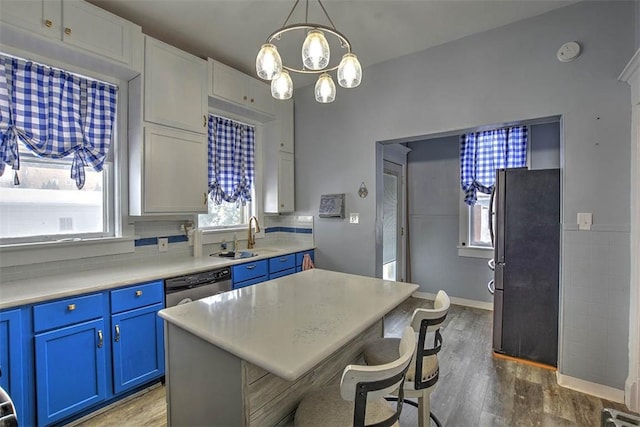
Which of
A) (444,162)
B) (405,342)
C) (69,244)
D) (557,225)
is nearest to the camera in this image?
(405,342)

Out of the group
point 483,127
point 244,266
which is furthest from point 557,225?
point 244,266

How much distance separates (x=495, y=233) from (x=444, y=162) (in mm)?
1731

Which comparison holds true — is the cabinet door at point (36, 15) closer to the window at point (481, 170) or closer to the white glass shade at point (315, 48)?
the white glass shade at point (315, 48)

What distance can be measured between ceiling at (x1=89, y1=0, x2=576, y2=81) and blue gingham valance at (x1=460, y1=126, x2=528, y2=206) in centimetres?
143

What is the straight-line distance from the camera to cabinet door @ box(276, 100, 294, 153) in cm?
384

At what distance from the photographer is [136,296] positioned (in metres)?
2.15

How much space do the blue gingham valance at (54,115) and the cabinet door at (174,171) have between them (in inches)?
14.2

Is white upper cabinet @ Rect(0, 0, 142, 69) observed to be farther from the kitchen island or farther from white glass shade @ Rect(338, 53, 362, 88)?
the kitchen island

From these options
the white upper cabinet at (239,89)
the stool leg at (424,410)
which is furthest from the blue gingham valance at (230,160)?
the stool leg at (424,410)

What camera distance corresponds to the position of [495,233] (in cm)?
289

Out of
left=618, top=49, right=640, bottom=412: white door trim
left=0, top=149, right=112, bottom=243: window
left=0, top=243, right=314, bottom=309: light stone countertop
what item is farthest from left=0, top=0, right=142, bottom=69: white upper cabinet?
left=618, top=49, right=640, bottom=412: white door trim

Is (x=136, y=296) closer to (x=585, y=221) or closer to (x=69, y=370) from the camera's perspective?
(x=69, y=370)

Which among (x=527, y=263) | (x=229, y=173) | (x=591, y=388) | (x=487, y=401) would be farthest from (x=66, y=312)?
(x=591, y=388)

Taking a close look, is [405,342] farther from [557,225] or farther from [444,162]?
[444,162]
